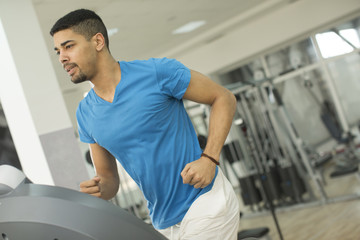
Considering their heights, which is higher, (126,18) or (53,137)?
(126,18)

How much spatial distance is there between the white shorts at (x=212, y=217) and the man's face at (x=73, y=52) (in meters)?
0.44

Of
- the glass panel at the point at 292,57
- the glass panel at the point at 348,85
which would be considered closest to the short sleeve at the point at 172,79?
the glass panel at the point at 292,57

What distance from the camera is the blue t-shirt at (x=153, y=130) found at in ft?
3.64

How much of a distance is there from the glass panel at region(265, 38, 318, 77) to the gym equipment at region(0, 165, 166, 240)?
8.20 m

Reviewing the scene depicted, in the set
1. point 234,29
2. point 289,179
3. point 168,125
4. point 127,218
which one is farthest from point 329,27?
point 127,218

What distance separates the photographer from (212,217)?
1098 millimetres

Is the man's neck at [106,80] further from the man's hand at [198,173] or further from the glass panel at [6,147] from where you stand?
the glass panel at [6,147]

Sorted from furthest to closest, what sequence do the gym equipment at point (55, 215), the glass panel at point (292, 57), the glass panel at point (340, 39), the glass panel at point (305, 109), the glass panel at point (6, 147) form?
the glass panel at point (305, 109), the glass panel at point (292, 57), the glass panel at point (340, 39), the glass panel at point (6, 147), the gym equipment at point (55, 215)

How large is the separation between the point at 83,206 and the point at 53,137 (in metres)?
3.07

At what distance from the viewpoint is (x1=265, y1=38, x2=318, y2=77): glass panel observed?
8.77 m

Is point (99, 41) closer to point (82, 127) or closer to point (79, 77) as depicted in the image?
point (79, 77)

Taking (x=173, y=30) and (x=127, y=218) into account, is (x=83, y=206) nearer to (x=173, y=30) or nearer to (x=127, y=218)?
(x=127, y=218)

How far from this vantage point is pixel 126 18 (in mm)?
6387

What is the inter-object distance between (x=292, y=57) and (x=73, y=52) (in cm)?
842
